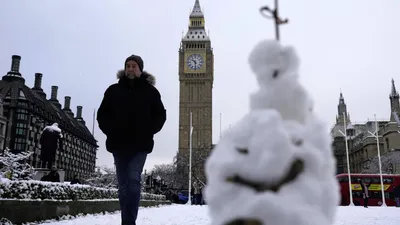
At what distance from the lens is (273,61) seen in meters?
1.56

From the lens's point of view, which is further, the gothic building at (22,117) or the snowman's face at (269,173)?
the gothic building at (22,117)

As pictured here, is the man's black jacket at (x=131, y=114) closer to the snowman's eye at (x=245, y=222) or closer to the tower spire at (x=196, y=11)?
the snowman's eye at (x=245, y=222)

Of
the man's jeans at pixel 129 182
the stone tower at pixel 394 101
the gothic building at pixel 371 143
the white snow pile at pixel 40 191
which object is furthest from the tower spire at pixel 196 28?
the man's jeans at pixel 129 182

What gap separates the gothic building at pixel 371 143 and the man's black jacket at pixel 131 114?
3214 centimetres

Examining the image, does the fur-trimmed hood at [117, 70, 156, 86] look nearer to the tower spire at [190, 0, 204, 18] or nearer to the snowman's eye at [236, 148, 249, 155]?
the snowman's eye at [236, 148, 249, 155]

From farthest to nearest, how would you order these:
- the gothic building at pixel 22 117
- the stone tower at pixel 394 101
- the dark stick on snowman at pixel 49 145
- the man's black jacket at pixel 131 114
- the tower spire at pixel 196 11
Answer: the tower spire at pixel 196 11, the stone tower at pixel 394 101, the gothic building at pixel 22 117, the dark stick on snowman at pixel 49 145, the man's black jacket at pixel 131 114

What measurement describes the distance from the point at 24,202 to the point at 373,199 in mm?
27929

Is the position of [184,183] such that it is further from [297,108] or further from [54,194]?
[297,108]

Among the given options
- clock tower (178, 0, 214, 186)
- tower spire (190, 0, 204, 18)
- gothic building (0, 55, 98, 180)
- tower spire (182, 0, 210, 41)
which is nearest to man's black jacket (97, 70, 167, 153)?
gothic building (0, 55, 98, 180)

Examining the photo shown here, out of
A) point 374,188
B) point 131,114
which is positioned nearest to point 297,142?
point 131,114

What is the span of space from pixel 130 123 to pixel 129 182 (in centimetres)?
61

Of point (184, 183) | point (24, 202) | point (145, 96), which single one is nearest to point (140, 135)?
point (145, 96)

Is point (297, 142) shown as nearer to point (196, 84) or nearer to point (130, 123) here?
point (130, 123)

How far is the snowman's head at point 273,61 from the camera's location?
5.03ft
